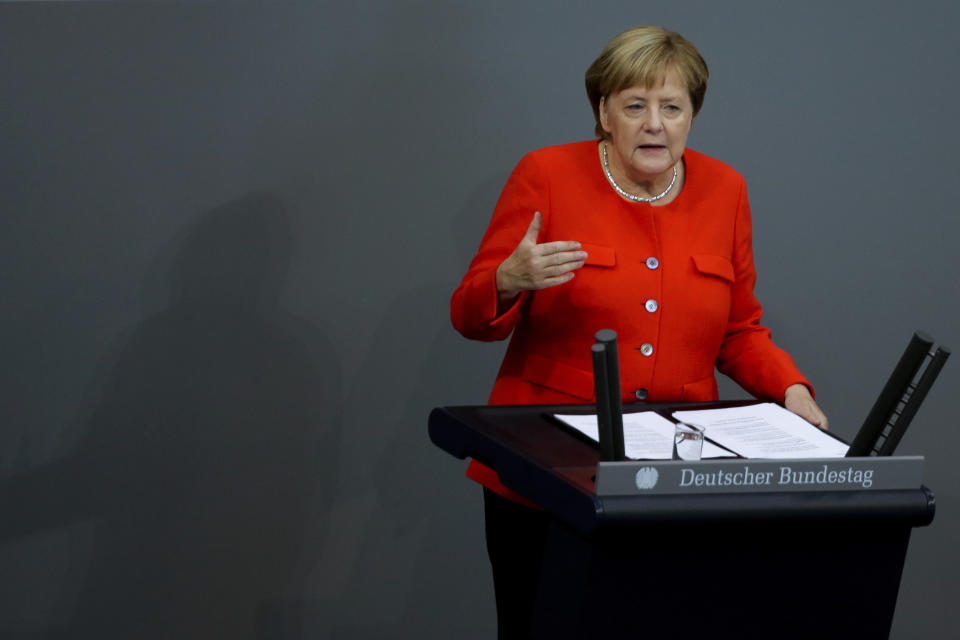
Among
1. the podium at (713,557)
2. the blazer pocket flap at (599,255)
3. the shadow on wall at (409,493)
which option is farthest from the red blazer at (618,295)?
the shadow on wall at (409,493)

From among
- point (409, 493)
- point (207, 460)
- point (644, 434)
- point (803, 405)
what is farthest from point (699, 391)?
point (207, 460)

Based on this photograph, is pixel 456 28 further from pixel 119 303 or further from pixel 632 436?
pixel 632 436

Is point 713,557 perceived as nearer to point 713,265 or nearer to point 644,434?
point 644,434

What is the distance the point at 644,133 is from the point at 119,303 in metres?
1.40

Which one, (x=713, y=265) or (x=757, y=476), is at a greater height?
(x=713, y=265)

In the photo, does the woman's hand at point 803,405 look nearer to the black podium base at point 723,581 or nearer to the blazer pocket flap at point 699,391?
the blazer pocket flap at point 699,391

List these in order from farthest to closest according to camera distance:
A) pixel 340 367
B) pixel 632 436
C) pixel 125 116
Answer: pixel 340 367
pixel 125 116
pixel 632 436

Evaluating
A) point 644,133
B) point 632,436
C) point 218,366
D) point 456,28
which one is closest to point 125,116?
point 218,366

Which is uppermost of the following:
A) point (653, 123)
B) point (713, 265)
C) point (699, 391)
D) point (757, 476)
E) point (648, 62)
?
point (648, 62)

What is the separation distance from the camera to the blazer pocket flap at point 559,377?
202cm

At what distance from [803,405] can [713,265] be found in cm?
30

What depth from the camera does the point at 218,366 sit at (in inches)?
113

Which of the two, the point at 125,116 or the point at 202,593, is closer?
the point at 125,116

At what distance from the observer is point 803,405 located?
197 centimetres
